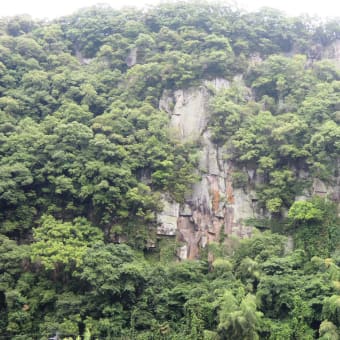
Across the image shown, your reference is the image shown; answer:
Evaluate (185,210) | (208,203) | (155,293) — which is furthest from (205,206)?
(155,293)

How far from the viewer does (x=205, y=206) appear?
65.0ft

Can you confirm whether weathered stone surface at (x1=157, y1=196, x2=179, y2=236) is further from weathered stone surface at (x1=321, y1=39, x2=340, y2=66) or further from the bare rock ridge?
weathered stone surface at (x1=321, y1=39, x2=340, y2=66)

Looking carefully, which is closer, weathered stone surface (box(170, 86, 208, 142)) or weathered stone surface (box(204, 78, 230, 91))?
weathered stone surface (box(170, 86, 208, 142))

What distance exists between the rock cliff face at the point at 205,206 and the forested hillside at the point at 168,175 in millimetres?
66

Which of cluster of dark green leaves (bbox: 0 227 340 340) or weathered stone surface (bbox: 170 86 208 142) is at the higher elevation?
weathered stone surface (bbox: 170 86 208 142)

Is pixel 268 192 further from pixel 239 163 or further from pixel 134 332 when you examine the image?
pixel 134 332

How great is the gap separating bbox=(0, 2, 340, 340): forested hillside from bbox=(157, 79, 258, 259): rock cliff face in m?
0.07

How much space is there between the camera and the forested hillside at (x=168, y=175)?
48.5 ft

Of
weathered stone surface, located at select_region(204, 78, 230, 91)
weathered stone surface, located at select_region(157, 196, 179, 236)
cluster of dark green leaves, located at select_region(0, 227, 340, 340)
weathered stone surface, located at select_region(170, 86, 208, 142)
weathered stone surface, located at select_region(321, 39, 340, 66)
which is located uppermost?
weathered stone surface, located at select_region(321, 39, 340, 66)

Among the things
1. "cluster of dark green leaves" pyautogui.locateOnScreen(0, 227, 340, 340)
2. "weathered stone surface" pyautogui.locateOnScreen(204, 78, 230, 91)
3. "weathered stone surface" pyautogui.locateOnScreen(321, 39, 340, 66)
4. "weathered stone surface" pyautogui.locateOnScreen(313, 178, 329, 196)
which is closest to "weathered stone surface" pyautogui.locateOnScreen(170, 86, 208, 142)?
"weathered stone surface" pyautogui.locateOnScreen(204, 78, 230, 91)

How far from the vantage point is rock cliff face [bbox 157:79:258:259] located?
62.9ft

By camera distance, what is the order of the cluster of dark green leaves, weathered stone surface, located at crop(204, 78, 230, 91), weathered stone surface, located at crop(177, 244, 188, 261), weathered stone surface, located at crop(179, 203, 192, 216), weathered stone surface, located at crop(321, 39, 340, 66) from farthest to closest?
weathered stone surface, located at crop(321, 39, 340, 66), weathered stone surface, located at crop(204, 78, 230, 91), weathered stone surface, located at crop(179, 203, 192, 216), weathered stone surface, located at crop(177, 244, 188, 261), the cluster of dark green leaves

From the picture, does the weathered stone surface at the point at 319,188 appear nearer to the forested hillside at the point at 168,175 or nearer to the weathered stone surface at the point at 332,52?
the forested hillside at the point at 168,175

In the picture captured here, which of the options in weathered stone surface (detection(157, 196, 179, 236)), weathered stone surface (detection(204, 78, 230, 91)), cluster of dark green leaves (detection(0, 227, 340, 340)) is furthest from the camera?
weathered stone surface (detection(204, 78, 230, 91))
